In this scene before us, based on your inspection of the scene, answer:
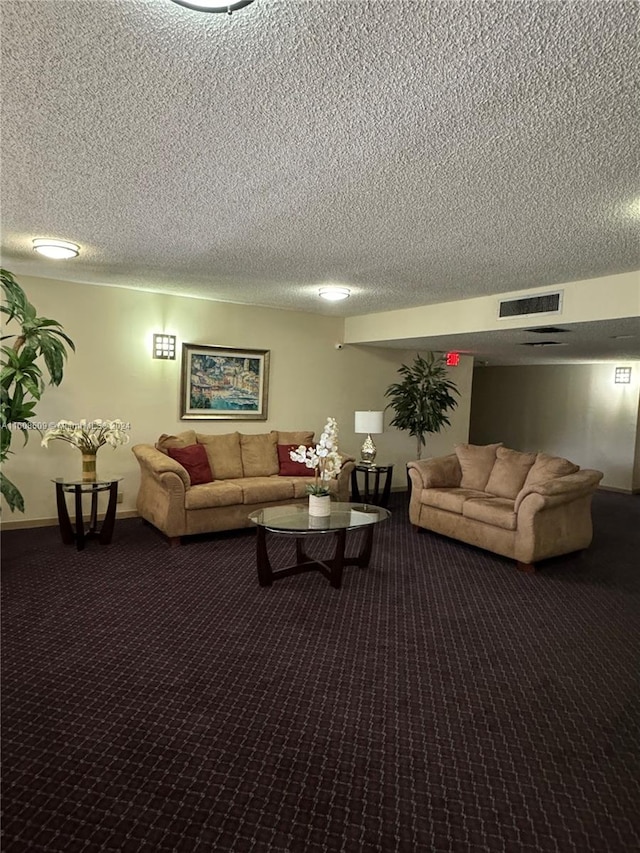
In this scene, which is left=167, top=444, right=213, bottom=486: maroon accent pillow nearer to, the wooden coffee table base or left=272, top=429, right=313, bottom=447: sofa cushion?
left=272, top=429, right=313, bottom=447: sofa cushion

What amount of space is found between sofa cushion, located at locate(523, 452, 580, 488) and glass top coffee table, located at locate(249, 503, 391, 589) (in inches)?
63.2

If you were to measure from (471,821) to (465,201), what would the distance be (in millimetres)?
2810

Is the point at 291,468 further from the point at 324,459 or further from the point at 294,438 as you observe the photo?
the point at 324,459

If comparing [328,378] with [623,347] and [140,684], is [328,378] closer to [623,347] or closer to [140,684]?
[623,347]

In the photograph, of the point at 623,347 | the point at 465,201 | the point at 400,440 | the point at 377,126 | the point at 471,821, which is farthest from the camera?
the point at 400,440

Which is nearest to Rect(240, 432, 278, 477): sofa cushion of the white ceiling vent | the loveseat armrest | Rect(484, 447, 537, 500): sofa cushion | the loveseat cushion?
the loveseat cushion

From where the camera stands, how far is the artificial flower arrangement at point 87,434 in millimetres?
4660

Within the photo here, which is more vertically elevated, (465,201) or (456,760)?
(465,201)

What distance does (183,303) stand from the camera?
589 cm

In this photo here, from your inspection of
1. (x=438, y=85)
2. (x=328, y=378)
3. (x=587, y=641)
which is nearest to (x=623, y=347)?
(x=328, y=378)

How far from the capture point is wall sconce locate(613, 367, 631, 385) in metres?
8.60

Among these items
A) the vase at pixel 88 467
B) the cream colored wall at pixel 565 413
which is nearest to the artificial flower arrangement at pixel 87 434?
the vase at pixel 88 467

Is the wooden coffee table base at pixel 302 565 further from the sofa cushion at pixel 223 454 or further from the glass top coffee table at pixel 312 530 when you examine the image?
the sofa cushion at pixel 223 454

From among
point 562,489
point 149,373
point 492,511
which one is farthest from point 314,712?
point 149,373
